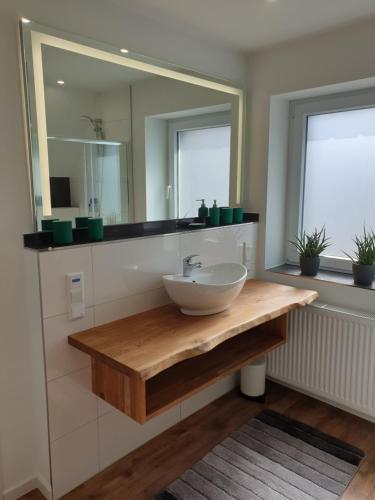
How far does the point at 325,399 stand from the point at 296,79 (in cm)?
208

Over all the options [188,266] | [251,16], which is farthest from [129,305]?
[251,16]

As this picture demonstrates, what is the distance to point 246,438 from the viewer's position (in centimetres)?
224

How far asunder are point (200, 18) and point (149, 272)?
1360mm

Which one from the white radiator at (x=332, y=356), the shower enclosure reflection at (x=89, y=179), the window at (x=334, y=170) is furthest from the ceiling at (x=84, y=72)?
the white radiator at (x=332, y=356)

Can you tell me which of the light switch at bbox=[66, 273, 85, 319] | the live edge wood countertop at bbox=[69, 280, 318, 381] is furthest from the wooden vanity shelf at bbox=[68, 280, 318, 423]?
the light switch at bbox=[66, 273, 85, 319]

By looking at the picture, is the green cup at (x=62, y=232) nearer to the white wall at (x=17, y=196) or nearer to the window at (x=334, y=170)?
the white wall at (x=17, y=196)

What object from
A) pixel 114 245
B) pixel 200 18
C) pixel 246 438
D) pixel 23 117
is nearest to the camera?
pixel 23 117

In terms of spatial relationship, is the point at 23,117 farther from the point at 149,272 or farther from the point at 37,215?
the point at 149,272

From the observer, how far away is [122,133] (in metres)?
2.00

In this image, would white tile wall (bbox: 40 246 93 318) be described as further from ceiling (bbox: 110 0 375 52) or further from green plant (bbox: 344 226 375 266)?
green plant (bbox: 344 226 375 266)

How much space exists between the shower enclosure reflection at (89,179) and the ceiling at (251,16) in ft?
Result: 2.28

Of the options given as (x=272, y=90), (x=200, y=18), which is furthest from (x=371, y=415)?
(x=200, y=18)

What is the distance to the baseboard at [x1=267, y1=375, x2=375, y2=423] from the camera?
7.79 ft

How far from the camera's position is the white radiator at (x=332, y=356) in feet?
7.42
